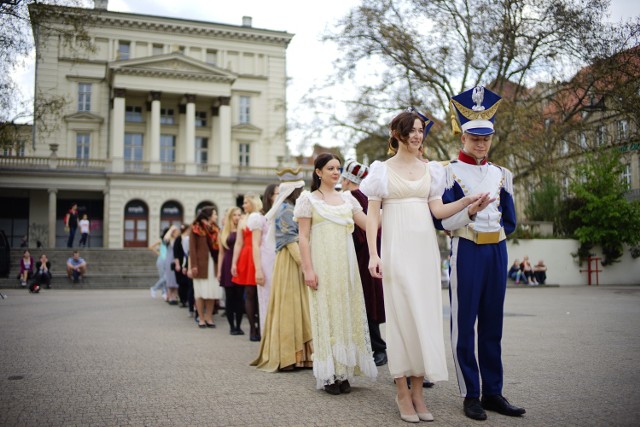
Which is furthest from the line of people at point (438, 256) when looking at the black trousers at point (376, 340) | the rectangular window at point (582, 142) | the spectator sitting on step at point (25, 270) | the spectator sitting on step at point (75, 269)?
the spectator sitting on step at point (75, 269)

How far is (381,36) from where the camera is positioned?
86.2 ft

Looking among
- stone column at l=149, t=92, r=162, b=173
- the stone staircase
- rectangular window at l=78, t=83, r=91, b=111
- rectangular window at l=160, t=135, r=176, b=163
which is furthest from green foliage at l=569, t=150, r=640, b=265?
rectangular window at l=78, t=83, r=91, b=111

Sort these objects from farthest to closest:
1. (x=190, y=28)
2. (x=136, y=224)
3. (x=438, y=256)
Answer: (x=190, y=28)
(x=136, y=224)
(x=438, y=256)

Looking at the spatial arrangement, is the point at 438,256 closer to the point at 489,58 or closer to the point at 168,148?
the point at 489,58

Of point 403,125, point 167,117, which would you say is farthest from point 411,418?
point 167,117

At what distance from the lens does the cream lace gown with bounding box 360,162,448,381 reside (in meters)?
4.58

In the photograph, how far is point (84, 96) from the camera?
49719 mm

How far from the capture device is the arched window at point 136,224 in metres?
46.7

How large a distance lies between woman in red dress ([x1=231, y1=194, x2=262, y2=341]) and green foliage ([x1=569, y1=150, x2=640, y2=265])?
23742 mm

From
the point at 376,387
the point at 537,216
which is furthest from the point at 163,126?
the point at 376,387

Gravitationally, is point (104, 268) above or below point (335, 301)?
below

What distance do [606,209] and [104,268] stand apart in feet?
90.0

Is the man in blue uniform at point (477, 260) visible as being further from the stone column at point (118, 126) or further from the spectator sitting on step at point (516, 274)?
the stone column at point (118, 126)

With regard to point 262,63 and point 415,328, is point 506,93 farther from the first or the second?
point 262,63
